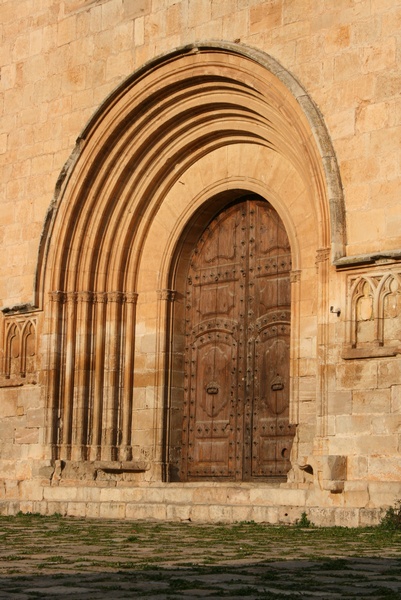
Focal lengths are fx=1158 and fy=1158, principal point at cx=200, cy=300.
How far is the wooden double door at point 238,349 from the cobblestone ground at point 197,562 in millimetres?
2764

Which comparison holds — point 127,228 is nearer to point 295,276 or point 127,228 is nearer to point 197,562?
point 295,276

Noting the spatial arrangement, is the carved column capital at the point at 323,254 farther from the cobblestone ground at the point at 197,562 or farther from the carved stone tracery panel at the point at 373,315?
the cobblestone ground at the point at 197,562

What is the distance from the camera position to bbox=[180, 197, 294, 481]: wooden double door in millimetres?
12484

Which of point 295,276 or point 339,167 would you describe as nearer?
point 339,167

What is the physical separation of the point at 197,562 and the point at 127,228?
7.46 m

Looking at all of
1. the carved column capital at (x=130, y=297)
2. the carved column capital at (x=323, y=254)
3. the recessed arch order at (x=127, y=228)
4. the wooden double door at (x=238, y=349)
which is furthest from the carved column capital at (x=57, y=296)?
the carved column capital at (x=323, y=254)

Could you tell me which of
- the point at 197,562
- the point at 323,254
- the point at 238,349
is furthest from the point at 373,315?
the point at 197,562

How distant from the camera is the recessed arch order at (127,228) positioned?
12883mm

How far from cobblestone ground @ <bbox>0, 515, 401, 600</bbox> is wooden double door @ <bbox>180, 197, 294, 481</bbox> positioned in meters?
2.76

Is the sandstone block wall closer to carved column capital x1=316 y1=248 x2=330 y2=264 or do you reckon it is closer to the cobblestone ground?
carved column capital x1=316 y1=248 x2=330 y2=264

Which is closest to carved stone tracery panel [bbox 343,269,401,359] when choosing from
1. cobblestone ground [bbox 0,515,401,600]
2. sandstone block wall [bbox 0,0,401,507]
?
sandstone block wall [bbox 0,0,401,507]

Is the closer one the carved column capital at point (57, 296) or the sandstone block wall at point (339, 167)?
the sandstone block wall at point (339, 167)

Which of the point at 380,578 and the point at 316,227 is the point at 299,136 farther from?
the point at 380,578

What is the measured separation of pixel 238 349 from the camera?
12.9 metres
